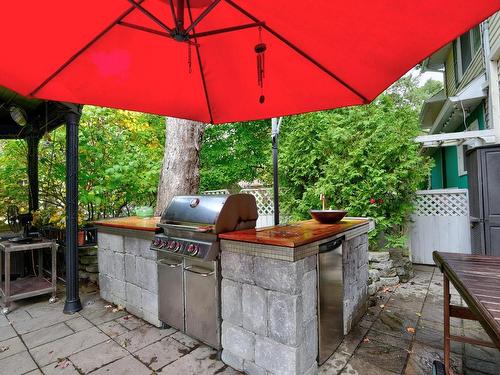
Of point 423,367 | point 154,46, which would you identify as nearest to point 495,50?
point 423,367

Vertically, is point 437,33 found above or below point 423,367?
above

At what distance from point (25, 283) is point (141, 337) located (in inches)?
96.4

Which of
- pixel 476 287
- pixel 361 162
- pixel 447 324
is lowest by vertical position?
pixel 447 324

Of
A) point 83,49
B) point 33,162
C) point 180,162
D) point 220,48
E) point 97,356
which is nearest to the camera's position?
point 83,49

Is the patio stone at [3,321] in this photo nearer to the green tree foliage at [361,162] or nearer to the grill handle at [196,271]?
the grill handle at [196,271]

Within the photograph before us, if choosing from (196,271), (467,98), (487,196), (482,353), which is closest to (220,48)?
(196,271)

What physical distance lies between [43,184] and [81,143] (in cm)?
134

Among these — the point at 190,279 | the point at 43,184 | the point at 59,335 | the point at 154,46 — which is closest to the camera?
the point at 154,46

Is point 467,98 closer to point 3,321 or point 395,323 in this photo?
point 395,323

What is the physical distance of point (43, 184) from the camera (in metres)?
5.45

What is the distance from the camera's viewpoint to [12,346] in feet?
8.70

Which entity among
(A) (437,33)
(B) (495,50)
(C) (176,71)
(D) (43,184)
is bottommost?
(D) (43,184)

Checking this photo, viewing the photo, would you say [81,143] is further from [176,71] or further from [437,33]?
[437,33]

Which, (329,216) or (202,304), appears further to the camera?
(329,216)
